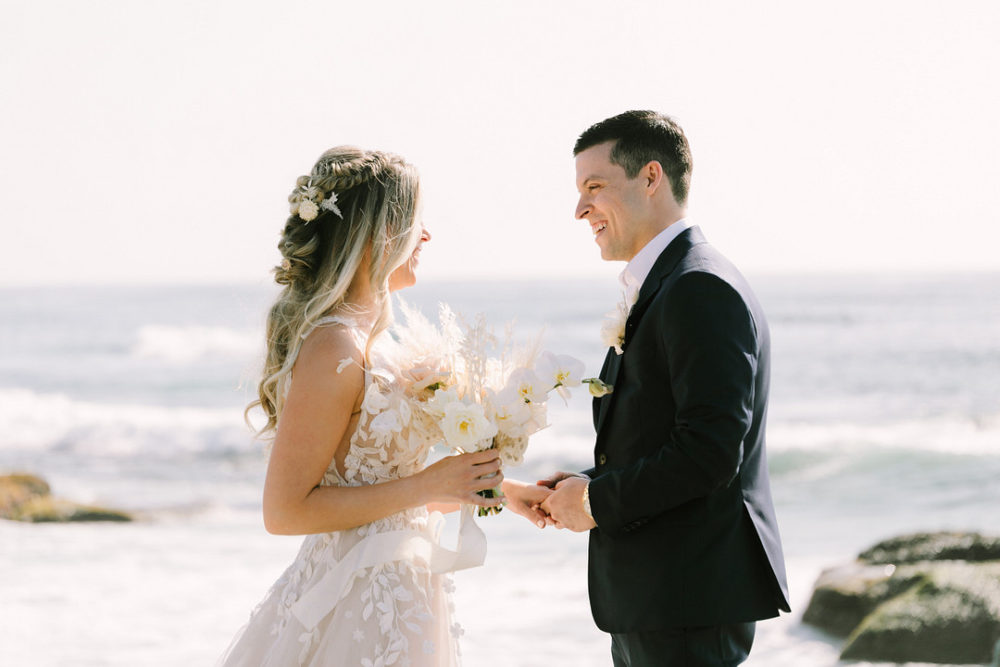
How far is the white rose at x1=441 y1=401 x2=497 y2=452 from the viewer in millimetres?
2727

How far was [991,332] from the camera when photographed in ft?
83.7

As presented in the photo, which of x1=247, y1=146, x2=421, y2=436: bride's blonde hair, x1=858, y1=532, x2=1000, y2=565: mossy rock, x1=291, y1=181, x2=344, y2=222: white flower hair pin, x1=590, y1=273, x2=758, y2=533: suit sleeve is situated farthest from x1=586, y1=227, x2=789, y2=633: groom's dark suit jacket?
x1=858, y1=532, x2=1000, y2=565: mossy rock

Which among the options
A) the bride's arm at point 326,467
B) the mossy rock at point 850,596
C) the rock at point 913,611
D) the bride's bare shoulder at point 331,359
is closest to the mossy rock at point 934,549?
the rock at point 913,611

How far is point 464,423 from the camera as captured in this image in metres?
2.74

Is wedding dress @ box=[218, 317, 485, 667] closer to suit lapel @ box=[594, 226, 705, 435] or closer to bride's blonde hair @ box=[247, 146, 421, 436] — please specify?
bride's blonde hair @ box=[247, 146, 421, 436]

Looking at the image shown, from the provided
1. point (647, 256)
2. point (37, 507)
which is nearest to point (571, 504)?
point (647, 256)

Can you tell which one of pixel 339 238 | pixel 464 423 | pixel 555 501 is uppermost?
pixel 339 238

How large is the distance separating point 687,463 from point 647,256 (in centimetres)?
74

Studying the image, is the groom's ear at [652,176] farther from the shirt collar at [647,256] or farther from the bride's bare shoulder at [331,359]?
the bride's bare shoulder at [331,359]

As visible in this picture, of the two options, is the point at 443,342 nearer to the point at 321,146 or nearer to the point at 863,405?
the point at 863,405

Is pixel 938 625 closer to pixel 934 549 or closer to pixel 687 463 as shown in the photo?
pixel 934 549

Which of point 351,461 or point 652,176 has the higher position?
point 652,176

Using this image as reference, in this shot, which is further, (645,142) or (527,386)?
(645,142)

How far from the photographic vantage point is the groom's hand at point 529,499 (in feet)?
10.9
